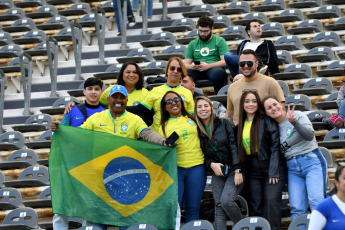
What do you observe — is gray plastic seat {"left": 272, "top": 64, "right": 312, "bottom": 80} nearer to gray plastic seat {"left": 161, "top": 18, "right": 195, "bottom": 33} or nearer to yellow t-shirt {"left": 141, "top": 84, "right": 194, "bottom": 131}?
yellow t-shirt {"left": 141, "top": 84, "right": 194, "bottom": 131}

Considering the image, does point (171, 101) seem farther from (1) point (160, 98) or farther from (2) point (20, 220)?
(2) point (20, 220)

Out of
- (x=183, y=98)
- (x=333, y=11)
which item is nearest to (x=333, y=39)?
(x=333, y=11)

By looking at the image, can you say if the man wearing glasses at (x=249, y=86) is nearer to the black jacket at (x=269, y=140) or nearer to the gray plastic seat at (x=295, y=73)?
the black jacket at (x=269, y=140)

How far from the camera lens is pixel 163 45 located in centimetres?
1345

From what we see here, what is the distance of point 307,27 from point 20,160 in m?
4.79

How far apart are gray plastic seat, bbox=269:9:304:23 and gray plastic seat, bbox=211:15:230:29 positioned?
27.3 inches

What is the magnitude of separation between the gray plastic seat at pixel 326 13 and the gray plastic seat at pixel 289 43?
3.30 ft

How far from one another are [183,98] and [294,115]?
5.26 feet

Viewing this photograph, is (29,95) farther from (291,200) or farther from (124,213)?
(291,200)

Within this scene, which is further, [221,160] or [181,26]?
[181,26]

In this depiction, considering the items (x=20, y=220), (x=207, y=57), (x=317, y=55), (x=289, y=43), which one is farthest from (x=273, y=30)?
(x=20, y=220)

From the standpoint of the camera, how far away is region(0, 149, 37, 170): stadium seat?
10.8m

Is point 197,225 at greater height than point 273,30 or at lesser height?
lesser

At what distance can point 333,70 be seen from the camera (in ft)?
37.2
